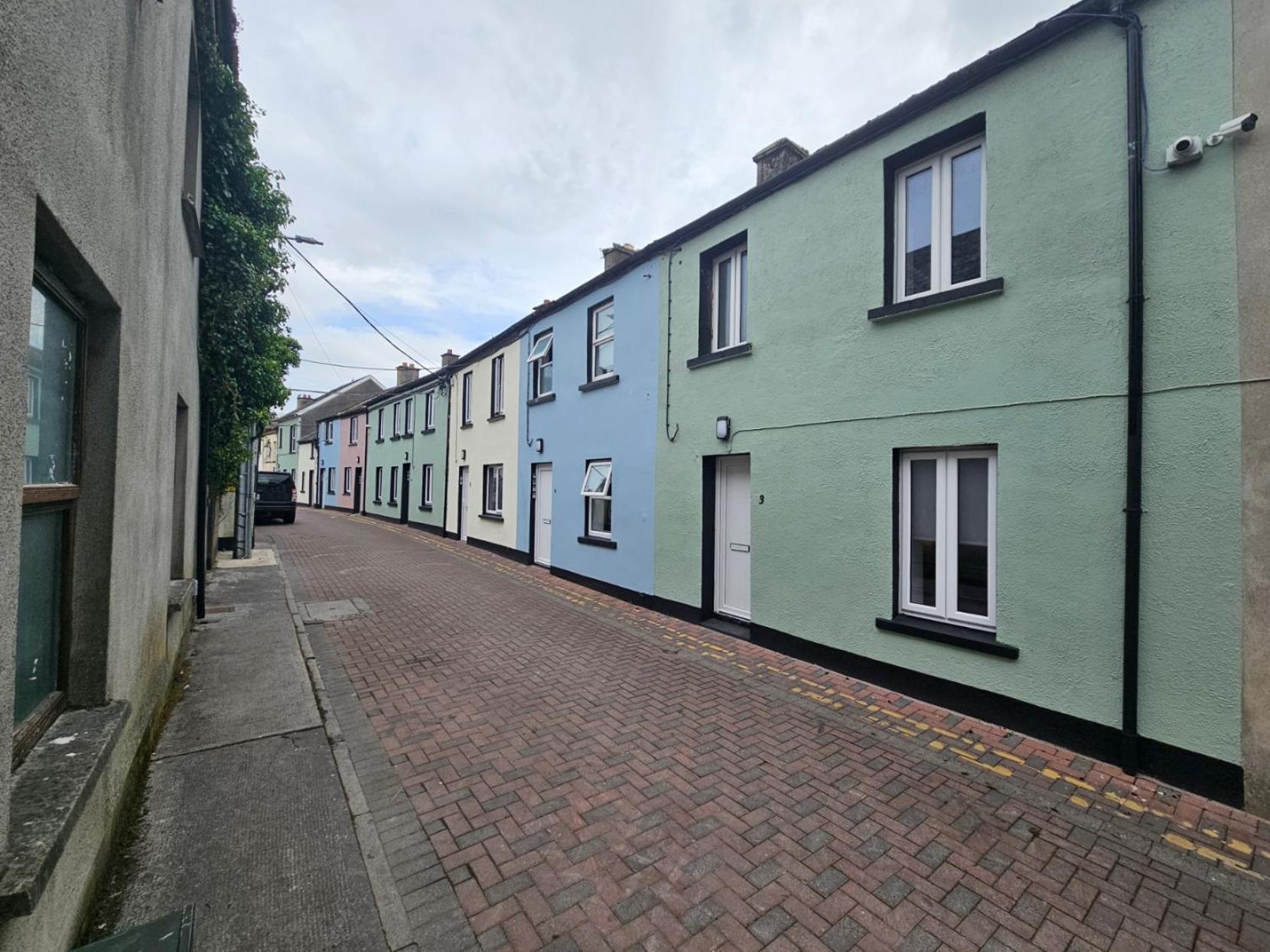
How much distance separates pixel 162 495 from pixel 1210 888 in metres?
6.83

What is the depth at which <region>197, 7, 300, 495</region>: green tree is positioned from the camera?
21.7 ft

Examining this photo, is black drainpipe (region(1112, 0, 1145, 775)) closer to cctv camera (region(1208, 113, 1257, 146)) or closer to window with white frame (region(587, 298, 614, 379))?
cctv camera (region(1208, 113, 1257, 146))

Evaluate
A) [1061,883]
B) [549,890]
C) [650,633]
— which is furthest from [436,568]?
[1061,883]

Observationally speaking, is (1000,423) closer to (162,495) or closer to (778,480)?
(778,480)

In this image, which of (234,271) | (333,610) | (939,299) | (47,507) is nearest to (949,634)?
(939,299)

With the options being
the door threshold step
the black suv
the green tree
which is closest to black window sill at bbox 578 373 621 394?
the door threshold step

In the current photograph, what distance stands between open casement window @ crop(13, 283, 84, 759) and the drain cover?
A: 5.51 meters

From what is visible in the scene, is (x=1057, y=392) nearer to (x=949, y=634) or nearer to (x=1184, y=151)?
(x=1184, y=151)

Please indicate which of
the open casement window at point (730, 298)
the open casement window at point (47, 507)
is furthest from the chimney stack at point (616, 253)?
the open casement window at point (47, 507)

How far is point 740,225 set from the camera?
24.3 ft

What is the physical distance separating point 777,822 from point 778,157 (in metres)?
7.56

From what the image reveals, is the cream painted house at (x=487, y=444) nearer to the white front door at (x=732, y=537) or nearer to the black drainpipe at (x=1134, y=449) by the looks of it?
the white front door at (x=732, y=537)

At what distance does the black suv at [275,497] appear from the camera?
70.6 feet

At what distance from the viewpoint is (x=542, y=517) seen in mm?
12695
